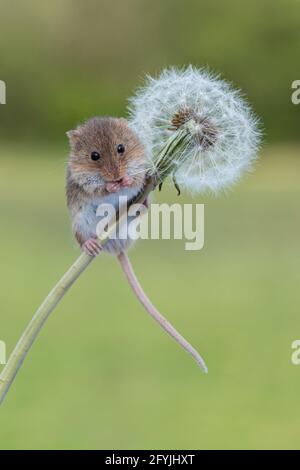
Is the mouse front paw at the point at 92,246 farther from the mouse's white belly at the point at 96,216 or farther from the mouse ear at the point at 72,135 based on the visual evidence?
the mouse ear at the point at 72,135

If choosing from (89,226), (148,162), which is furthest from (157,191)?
(89,226)

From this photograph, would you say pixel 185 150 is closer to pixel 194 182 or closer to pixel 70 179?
pixel 194 182

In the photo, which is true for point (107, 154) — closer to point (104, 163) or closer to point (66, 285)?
point (104, 163)

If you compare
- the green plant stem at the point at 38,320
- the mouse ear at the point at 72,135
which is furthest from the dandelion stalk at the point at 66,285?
the mouse ear at the point at 72,135

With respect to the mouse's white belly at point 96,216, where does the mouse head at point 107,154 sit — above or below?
above

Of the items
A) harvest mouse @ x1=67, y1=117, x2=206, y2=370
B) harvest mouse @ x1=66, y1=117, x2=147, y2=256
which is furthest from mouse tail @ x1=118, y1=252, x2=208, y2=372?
harvest mouse @ x1=66, y1=117, x2=147, y2=256

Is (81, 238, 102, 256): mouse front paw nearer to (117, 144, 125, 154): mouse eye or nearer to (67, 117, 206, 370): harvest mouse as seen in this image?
(67, 117, 206, 370): harvest mouse
